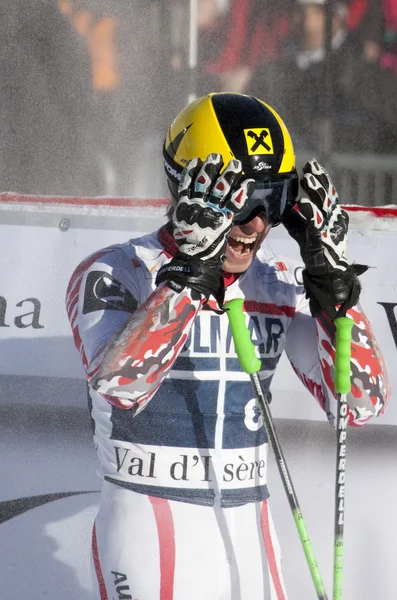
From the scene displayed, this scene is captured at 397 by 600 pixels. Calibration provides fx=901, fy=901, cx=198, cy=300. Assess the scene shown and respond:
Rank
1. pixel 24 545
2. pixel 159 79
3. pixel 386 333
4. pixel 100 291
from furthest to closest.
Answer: pixel 159 79, pixel 24 545, pixel 386 333, pixel 100 291

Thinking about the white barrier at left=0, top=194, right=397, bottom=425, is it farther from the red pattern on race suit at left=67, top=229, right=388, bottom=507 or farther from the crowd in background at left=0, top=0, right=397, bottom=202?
the crowd in background at left=0, top=0, right=397, bottom=202

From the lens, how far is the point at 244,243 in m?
1.80

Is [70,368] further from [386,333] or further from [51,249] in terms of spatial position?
[386,333]

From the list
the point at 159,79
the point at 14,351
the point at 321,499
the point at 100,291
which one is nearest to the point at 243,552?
the point at 100,291

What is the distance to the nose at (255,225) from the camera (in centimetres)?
176

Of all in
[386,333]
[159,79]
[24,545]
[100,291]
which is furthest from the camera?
[159,79]

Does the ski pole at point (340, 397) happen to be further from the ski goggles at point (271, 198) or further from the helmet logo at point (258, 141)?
the helmet logo at point (258, 141)

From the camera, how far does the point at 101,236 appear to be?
9.25 feet

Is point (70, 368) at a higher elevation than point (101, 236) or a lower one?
lower

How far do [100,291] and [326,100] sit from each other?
9.05ft

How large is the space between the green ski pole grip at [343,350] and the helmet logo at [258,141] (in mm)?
363

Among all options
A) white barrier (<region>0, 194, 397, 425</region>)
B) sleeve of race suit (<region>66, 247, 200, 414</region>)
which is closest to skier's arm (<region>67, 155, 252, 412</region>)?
sleeve of race suit (<region>66, 247, 200, 414</region>)

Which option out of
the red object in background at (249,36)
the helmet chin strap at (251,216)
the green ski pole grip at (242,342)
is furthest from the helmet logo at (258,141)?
the red object in background at (249,36)

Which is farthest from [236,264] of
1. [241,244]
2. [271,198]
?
[271,198]
